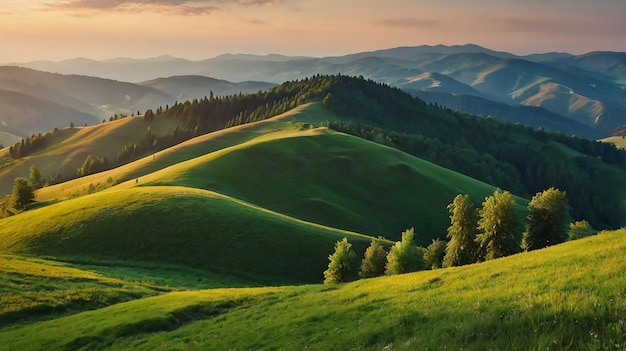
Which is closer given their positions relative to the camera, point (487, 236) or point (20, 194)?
point (487, 236)

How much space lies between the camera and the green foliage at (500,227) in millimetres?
58875

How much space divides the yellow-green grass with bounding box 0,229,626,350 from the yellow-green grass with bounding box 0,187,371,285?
31.3 metres

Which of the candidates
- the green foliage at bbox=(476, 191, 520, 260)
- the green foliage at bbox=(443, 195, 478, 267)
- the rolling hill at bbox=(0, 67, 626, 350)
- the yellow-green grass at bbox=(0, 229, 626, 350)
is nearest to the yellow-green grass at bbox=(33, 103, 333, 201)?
the rolling hill at bbox=(0, 67, 626, 350)

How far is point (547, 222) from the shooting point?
61469mm

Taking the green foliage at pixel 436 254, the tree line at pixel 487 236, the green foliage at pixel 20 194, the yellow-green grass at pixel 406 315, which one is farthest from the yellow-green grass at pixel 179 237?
the yellow-green grass at pixel 406 315

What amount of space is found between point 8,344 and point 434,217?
372ft

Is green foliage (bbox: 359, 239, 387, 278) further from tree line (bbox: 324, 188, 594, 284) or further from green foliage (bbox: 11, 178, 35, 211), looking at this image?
green foliage (bbox: 11, 178, 35, 211)

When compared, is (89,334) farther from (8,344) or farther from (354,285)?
(354,285)

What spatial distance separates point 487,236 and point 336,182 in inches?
3125

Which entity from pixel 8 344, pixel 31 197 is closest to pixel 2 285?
pixel 8 344

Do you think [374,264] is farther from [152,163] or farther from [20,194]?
[152,163]

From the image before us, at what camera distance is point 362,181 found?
141 meters

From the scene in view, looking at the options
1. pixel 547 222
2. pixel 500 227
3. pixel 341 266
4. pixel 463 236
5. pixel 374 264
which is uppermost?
pixel 547 222

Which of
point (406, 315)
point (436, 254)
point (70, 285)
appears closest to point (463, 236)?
point (436, 254)
